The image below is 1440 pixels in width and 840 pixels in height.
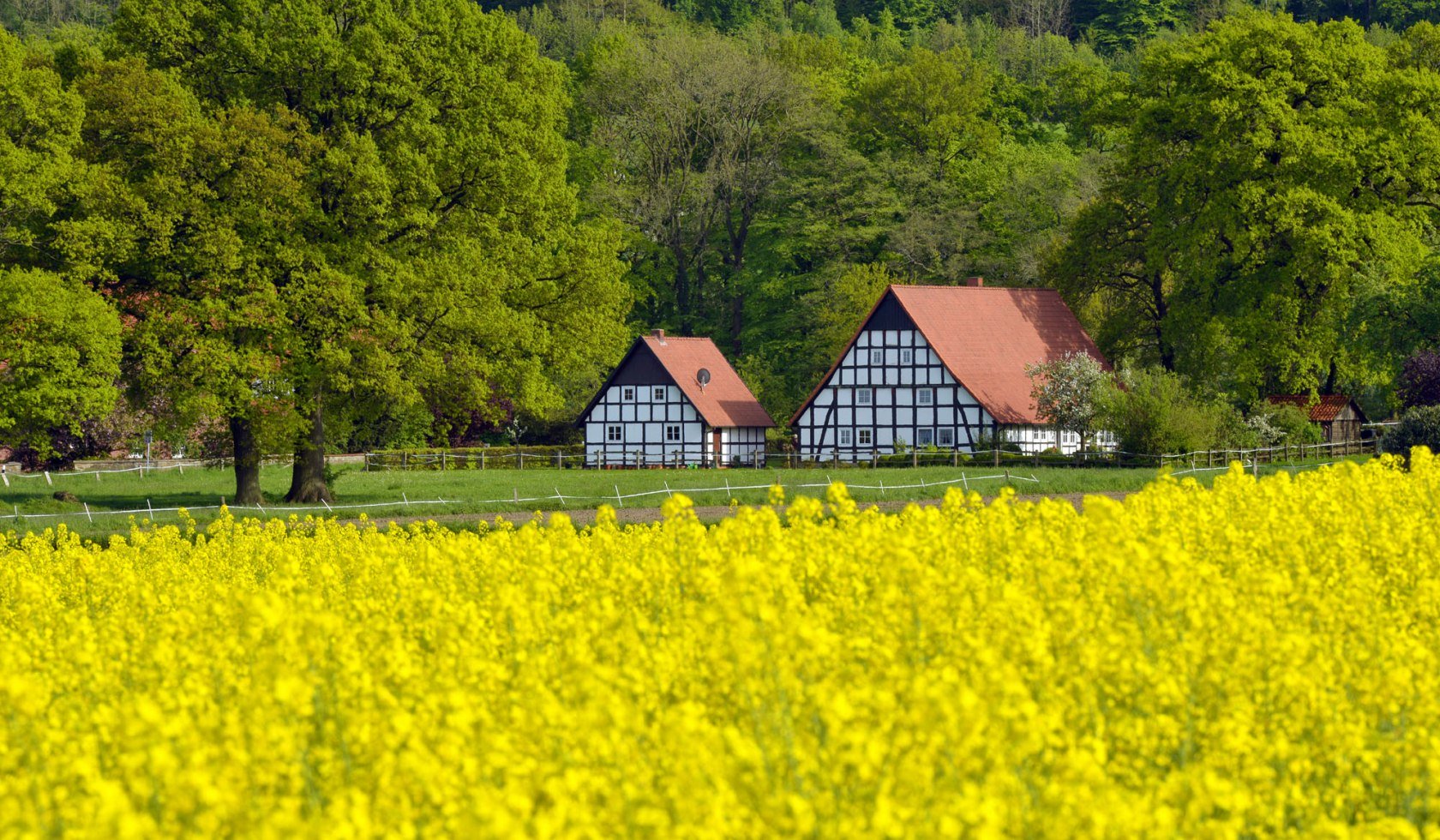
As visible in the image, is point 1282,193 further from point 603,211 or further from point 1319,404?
point 603,211

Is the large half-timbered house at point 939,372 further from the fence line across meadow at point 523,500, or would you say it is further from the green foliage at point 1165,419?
the fence line across meadow at point 523,500

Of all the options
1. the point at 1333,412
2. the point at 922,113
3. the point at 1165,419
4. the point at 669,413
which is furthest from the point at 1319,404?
the point at 922,113

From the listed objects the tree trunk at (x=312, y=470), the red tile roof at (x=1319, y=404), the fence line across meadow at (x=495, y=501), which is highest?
the red tile roof at (x=1319, y=404)

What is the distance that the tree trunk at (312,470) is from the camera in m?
37.7

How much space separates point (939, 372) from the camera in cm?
6222

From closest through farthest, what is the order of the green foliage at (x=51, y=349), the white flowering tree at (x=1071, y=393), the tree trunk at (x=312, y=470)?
the green foliage at (x=51, y=349)
the tree trunk at (x=312, y=470)
the white flowering tree at (x=1071, y=393)

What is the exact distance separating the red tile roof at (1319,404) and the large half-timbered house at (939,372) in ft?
23.1

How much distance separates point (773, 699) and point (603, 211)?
67.3 metres

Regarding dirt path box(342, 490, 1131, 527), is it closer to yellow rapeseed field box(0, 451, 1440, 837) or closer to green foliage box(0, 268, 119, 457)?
green foliage box(0, 268, 119, 457)

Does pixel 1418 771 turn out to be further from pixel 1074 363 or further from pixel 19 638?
pixel 1074 363

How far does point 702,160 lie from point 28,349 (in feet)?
169

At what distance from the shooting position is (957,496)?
50.8 feet

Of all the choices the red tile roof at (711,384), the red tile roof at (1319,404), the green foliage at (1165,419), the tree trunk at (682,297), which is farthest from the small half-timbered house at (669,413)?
the red tile roof at (1319,404)

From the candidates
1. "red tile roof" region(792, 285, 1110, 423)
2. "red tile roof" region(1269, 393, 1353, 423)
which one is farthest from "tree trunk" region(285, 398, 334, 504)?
"red tile roof" region(1269, 393, 1353, 423)
